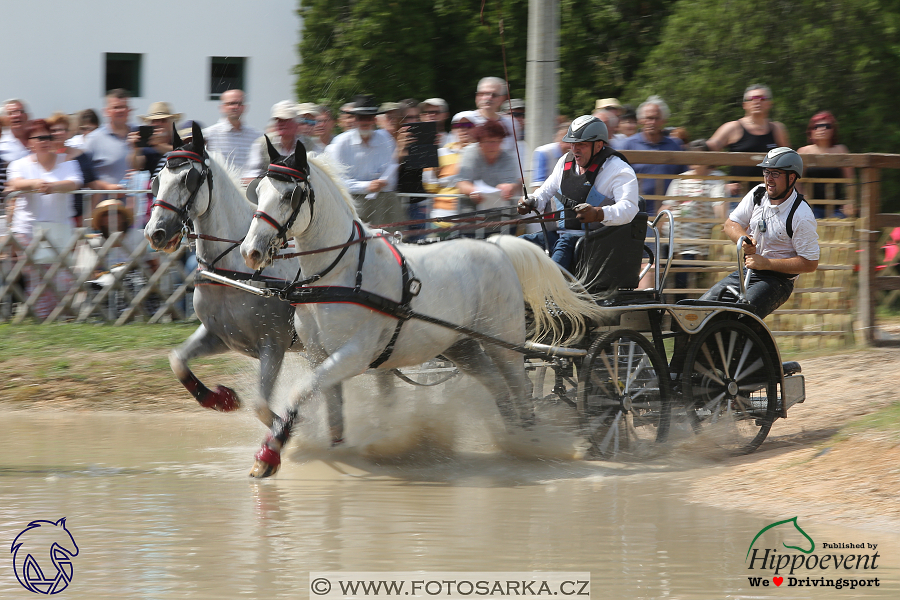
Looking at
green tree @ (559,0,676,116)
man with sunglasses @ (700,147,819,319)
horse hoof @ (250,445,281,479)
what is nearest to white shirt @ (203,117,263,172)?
horse hoof @ (250,445,281,479)

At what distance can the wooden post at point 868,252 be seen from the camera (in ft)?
30.8

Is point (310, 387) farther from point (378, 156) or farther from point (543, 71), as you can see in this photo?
point (543, 71)

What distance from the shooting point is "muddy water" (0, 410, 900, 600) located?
4.32 m

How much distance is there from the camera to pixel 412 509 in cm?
542

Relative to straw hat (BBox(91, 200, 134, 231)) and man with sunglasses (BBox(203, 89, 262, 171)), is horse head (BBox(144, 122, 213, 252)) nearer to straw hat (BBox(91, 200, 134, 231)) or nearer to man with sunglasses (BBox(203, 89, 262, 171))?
man with sunglasses (BBox(203, 89, 262, 171))

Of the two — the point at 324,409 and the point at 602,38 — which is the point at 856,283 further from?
the point at 602,38

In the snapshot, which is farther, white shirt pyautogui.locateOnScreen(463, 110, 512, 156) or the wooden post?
the wooden post

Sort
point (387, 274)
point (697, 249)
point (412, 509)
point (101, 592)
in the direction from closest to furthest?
point (101, 592) → point (412, 509) → point (387, 274) → point (697, 249)

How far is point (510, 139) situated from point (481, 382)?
2711 mm

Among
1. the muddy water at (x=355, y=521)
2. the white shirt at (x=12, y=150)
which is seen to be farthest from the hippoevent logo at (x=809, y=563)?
the white shirt at (x=12, y=150)

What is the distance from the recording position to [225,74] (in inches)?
615

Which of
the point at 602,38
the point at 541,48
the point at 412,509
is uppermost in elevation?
the point at 602,38

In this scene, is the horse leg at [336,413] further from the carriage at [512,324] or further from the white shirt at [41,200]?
the white shirt at [41,200]

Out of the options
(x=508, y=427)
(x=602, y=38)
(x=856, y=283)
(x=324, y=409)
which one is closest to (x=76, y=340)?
(x=324, y=409)
